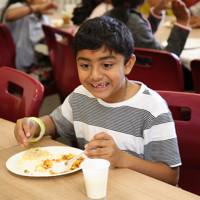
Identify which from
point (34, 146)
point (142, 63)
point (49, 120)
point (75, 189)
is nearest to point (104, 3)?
point (142, 63)

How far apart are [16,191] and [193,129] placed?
622mm

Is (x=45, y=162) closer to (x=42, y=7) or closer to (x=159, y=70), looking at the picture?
(x=159, y=70)

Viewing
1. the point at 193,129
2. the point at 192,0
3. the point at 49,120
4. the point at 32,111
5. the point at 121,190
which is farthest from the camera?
the point at 192,0

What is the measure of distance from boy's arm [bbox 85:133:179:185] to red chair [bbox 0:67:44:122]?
1.85 ft

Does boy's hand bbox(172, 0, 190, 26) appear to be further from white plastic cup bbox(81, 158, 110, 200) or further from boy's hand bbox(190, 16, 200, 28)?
white plastic cup bbox(81, 158, 110, 200)

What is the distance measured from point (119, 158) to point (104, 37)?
358mm

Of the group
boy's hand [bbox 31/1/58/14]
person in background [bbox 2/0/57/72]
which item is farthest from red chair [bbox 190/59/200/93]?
boy's hand [bbox 31/1/58/14]

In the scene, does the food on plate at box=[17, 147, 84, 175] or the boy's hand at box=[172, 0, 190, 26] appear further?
the boy's hand at box=[172, 0, 190, 26]

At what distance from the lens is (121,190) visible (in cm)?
108

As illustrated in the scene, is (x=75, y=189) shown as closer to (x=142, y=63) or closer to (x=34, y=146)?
(x=34, y=146)

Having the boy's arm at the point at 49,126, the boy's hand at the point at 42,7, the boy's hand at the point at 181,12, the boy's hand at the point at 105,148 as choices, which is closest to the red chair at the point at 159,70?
the boy's hand at the point at 181,12

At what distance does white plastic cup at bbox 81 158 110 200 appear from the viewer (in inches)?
39.4

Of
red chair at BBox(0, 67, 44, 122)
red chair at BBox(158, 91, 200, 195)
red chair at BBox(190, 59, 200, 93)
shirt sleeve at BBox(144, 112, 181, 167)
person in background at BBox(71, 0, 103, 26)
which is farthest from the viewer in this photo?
person in background at BBox(71, 0, 103, 26)

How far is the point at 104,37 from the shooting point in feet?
4.26
